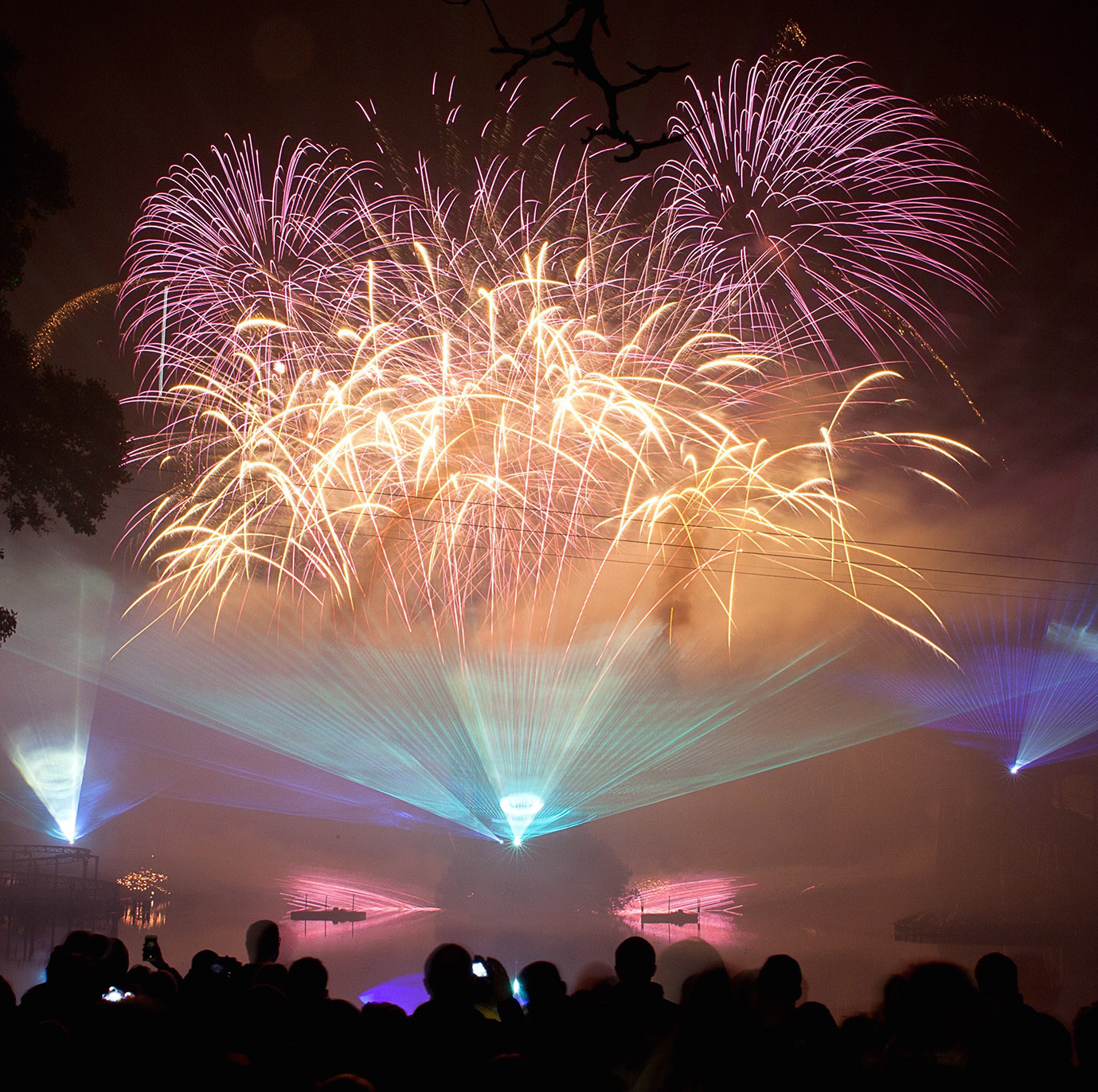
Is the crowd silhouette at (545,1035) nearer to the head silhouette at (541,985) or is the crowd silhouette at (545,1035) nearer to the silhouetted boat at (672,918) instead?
the head silhouette at (541,985)

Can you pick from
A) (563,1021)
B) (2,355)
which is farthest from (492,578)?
(563,1021)

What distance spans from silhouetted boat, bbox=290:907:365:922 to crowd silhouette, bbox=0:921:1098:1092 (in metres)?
104

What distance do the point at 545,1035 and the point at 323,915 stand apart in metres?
106

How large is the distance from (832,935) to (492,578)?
277ft

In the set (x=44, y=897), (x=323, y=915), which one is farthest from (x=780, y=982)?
(x=323, y=915)

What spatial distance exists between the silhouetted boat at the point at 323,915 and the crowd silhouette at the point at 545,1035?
104380 millimetres

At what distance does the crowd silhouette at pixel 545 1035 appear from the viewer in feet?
11.0

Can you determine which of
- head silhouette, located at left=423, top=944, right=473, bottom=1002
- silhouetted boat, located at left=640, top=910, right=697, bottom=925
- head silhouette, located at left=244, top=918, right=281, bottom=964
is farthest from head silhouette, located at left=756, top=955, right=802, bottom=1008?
silhouetted boat, located at left=640, top=910, right=697, bottom=925

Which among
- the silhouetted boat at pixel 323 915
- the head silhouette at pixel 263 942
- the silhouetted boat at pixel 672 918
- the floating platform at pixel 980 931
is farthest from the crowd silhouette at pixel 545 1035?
the silhouetted boat at pixel 672 918

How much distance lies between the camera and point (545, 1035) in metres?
4.09

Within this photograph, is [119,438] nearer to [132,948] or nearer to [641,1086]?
[641,1086]

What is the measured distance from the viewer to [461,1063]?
3.88m

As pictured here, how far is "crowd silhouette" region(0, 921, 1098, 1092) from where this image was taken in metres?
3.36

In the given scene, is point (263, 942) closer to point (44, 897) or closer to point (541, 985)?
point (541, 985)
